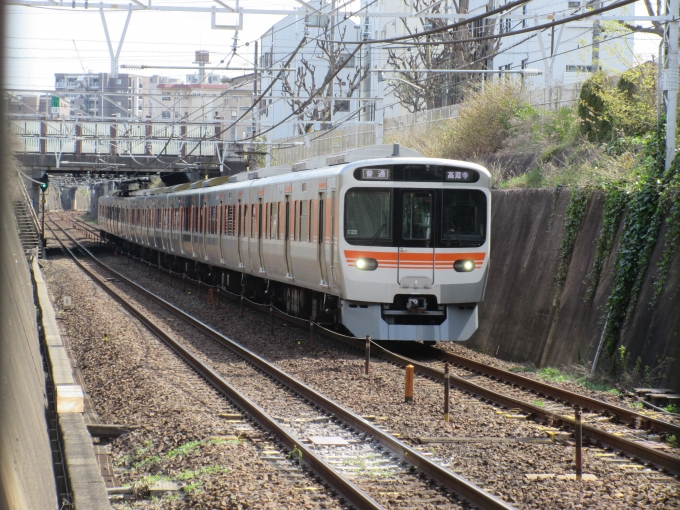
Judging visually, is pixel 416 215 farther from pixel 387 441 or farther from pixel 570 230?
pixel 387 441

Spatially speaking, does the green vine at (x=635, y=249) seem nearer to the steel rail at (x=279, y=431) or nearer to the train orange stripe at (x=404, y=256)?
the train orange stripe at (x=404, y=256)

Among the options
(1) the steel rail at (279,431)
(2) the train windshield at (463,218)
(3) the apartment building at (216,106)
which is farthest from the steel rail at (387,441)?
(3) the apartment building at (216,106)

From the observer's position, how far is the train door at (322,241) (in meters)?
14.1

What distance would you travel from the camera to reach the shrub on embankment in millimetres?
10891

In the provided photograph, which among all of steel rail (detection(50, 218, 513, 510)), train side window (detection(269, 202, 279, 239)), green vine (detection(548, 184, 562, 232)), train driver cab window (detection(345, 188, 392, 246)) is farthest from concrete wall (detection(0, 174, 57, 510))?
train side window (detection(269, 202, 279, 239))

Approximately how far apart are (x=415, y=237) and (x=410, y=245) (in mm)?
150

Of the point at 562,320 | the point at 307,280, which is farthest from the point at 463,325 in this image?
the point at 307,280

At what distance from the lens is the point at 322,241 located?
1418cm

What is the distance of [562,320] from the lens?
42.2 ft

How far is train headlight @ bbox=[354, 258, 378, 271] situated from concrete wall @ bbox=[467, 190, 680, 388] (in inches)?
104

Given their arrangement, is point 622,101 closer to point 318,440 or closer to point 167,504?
point 318,440

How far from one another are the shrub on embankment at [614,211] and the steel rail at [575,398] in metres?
1.23

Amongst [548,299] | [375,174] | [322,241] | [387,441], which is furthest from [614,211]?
[387,441]

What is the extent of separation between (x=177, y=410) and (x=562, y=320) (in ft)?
19.7
